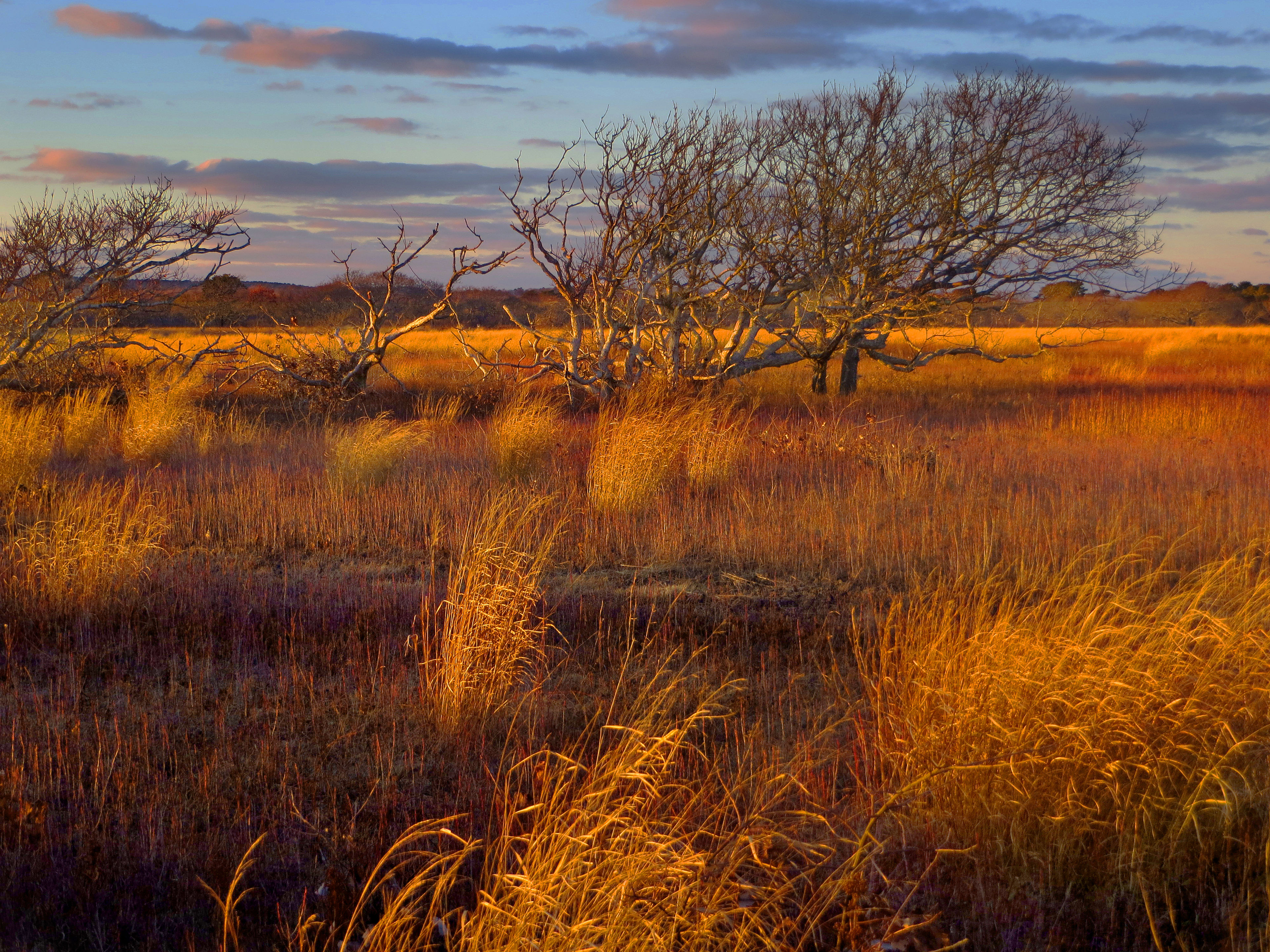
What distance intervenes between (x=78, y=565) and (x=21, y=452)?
11.8 feet

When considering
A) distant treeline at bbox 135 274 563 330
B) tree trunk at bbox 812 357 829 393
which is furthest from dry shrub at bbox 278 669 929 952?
distant treeline at bbox 135 274 563 330

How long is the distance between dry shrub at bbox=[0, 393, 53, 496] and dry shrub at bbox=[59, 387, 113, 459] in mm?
1327

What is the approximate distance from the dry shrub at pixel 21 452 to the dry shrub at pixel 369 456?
102 inches

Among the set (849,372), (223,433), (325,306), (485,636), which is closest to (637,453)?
(485,636)

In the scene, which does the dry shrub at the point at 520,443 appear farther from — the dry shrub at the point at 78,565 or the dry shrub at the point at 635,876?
the dry shrub at the point at 635,876

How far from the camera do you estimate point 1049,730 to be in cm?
321

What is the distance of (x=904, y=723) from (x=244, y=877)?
7.88 feet

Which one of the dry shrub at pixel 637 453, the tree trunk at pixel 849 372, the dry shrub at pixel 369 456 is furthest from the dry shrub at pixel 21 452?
the tree trunk at pixel 849 372

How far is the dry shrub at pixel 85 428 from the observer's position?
11.1 metres

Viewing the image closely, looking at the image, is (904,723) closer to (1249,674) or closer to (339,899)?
(1249,674)

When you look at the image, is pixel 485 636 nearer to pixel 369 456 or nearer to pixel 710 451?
pixel 710 451

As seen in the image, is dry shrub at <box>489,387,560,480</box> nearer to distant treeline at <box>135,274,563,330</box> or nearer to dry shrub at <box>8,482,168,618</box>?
dry shrub at <box>8,482,168,618</box>

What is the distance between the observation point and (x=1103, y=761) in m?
3.22

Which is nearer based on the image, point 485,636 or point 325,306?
point 485,636
